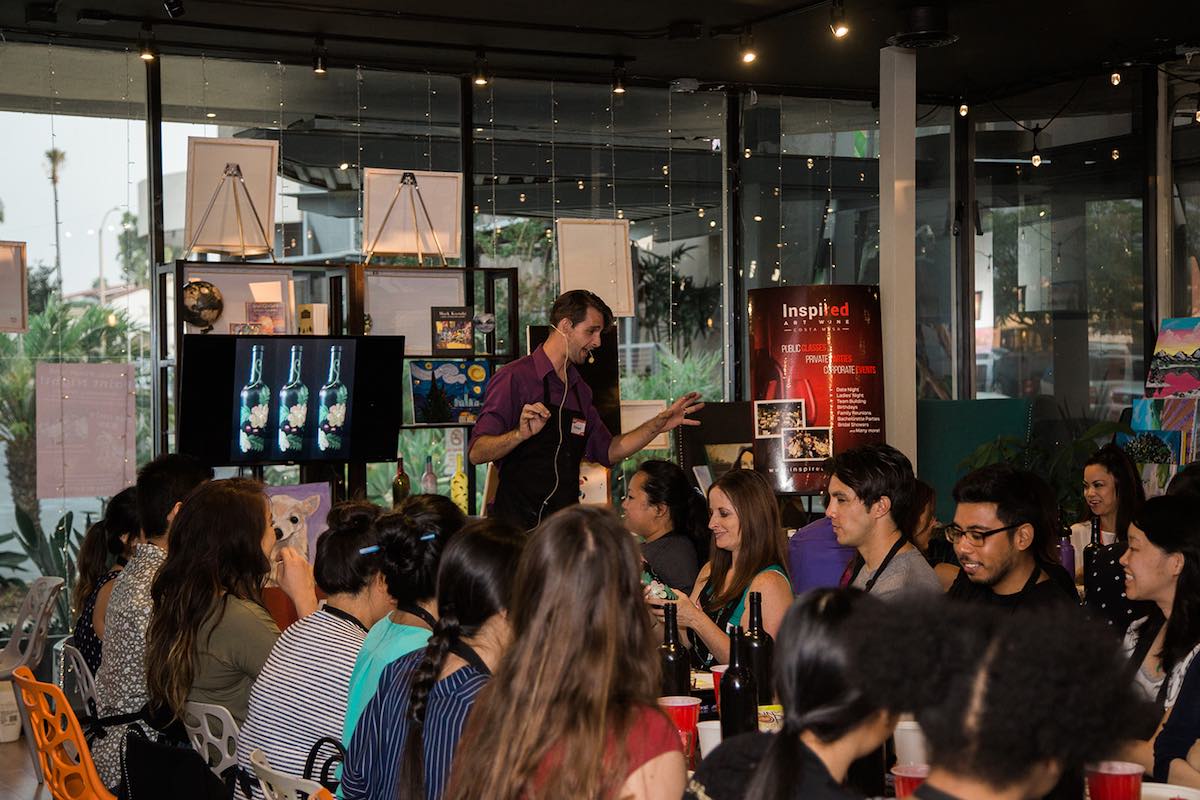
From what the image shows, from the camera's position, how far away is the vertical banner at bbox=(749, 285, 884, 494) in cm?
794

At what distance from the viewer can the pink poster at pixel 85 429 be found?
24.7 feet

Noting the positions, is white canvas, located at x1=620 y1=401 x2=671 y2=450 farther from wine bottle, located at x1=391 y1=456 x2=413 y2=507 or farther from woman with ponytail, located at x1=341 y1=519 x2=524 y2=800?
woman with ponytail, located at x1=341 y1=519 x2=524 y2=800

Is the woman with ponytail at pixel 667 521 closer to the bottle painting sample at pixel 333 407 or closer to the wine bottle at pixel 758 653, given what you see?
the bottle painting sample at pixel 333 407

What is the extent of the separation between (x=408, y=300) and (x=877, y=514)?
4.22 metres

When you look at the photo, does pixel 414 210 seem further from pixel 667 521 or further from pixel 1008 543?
pixel 1008 543

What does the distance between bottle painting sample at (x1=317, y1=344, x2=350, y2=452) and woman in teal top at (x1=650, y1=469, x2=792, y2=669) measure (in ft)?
9.76

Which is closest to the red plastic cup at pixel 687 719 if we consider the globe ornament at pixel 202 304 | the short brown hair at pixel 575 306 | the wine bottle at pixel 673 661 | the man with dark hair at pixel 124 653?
the wine bottle at pixel 673 661

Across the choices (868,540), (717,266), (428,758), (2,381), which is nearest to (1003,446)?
(717,266)

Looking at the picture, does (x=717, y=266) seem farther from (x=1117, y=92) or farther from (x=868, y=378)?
(x=1117, y=92)

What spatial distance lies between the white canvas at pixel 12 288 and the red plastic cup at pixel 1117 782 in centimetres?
681

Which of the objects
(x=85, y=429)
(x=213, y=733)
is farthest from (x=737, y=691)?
(x=85, y=429)

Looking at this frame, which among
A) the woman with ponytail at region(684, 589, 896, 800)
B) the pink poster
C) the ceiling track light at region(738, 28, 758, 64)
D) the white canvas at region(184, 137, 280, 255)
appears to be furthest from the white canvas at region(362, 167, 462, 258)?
the woman with ponytail at region(684, 589, 896, 800)

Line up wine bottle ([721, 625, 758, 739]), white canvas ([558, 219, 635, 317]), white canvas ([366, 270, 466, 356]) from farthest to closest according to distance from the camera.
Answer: white canvas ([558, 219, 635, 317]) < white canvas ([366, 270, 466, 356]) < wine bottle ([721, 625, 758, 739])

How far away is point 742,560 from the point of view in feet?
13.5
